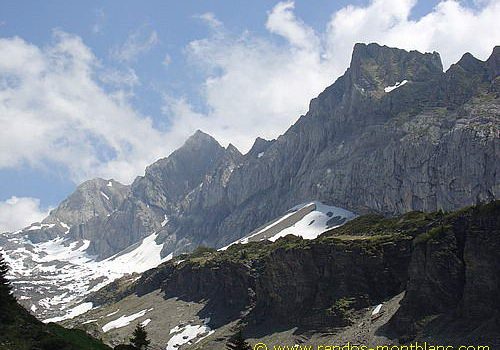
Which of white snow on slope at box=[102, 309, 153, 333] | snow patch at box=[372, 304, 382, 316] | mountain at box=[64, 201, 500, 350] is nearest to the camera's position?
mountain at box=[64, 201, 500, 350]

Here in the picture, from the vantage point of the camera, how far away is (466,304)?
253 ft

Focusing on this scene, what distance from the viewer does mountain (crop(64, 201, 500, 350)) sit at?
78.5m

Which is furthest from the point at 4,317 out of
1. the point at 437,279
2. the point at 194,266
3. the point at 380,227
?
the point at 194,266

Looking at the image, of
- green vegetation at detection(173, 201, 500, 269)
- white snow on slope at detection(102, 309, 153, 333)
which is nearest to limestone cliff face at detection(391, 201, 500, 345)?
green vegetation at detection(173, 201, 500, 269)

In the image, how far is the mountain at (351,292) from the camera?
258ft

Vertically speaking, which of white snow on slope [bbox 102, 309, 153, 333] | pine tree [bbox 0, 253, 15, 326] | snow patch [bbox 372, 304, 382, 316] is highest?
pine tree [bbox 0, 253, 15, 326]

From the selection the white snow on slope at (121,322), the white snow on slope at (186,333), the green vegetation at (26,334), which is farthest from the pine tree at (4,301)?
the white snow on slope at (121,322)

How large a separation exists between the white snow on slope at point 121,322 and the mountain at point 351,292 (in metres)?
0.36

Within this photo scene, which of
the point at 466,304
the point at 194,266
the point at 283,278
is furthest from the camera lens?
the point at 194,266

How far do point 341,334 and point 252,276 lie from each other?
184 ft

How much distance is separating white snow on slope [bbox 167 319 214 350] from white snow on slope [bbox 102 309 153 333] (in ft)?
74.1

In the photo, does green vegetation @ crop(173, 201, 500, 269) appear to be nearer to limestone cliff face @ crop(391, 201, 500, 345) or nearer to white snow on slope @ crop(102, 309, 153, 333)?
limestone cliff face @ crop(391, 201, 500, 345)

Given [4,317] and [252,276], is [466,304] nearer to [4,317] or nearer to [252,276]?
[4,317]

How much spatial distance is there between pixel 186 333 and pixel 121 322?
32590mm
